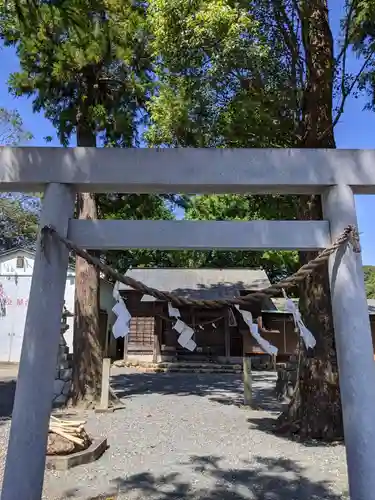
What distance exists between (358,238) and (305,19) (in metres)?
5.62

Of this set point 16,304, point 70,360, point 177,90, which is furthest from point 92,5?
point 16,304

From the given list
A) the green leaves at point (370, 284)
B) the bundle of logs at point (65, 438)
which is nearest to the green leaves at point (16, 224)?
the bundle of logs at point (65, 438)

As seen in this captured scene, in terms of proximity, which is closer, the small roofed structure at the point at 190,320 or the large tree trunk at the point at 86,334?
the large tree trunk at the point at 86,334

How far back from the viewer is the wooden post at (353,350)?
7.29ft

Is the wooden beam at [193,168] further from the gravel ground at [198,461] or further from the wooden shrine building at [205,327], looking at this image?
the wooden shrine building at [205,327]

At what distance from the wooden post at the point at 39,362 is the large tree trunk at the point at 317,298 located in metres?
4.02

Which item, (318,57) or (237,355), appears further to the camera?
(237,355)

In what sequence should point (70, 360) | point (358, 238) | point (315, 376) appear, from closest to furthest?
point (358, 238) → point (315, 376) → point (70, 360)

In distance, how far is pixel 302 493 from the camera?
13.3ft

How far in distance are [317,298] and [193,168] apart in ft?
13.8

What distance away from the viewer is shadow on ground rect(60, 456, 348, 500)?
154 inches

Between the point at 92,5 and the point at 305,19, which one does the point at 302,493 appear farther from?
the point at 305,19

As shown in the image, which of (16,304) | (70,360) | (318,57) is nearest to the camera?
(318,57)

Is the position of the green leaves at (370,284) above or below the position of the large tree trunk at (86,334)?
above
